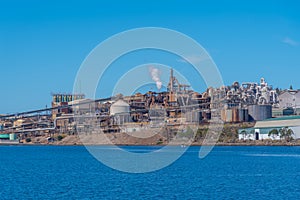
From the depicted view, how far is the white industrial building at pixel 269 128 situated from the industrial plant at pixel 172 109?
20.2 ft

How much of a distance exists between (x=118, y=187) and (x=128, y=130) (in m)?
61.7

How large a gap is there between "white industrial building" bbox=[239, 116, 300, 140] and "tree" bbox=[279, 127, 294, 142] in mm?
308

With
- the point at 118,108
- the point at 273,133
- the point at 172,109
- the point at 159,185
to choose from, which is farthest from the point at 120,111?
the point at 159,185

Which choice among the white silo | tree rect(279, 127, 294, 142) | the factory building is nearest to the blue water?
tree rect(279, 127, 294, 142)

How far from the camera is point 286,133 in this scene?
214ft

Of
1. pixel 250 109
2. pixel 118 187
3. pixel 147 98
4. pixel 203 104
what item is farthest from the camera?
pixel 147 98

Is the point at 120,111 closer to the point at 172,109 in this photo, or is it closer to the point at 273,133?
the point at 172,109

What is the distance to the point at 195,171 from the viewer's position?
3091cm

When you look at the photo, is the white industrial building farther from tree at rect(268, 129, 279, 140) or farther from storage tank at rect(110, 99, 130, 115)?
storage tank at rect(110, 99, 130, 115)

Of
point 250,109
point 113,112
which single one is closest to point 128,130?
point 113,112

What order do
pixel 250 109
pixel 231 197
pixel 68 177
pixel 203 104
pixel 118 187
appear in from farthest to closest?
pixel 203 104 < pixel 250 109 < pixel 68 177 < pixel 118 187 < pixel 231 197

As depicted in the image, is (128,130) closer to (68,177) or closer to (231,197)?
(68,177)

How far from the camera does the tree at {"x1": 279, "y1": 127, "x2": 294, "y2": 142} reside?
65.1 metres

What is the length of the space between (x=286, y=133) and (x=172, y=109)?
25302 millimetres
